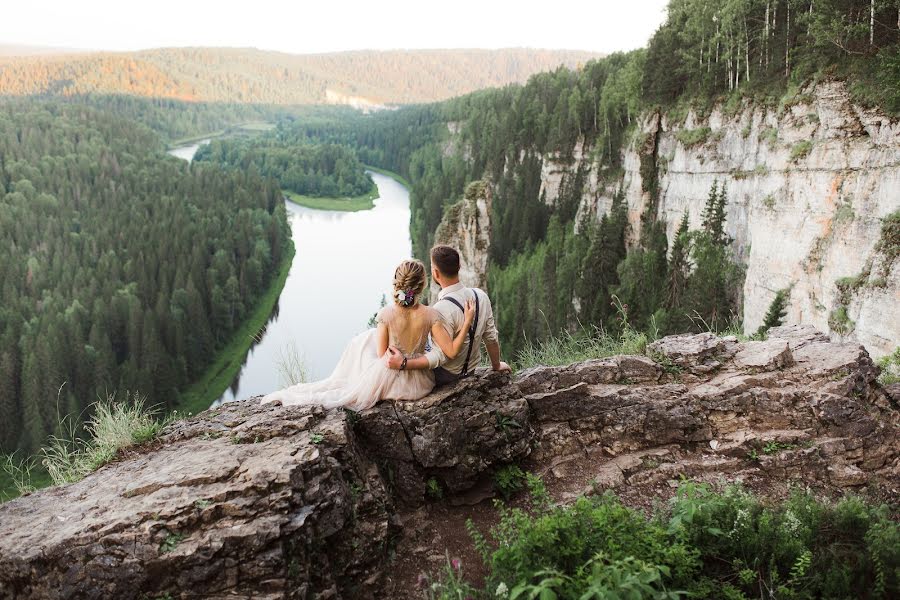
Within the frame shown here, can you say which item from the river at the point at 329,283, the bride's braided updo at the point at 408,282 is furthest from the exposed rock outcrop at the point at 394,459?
the river at the point at 329,283

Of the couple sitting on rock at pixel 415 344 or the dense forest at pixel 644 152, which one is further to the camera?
the dense forest at pixel 644 152

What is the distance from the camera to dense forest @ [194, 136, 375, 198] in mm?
125500

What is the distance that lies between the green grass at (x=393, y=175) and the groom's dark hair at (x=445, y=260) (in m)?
126

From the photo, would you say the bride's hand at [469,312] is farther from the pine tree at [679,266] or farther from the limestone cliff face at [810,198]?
the pine tree at [679,266]

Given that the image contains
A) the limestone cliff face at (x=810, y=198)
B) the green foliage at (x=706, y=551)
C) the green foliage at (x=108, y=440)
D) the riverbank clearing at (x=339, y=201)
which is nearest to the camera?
the green foliage at (x=706, y=551)

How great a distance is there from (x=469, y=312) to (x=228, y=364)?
5213 centimetres

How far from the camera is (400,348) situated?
19.6 feet

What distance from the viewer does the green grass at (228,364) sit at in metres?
49.2

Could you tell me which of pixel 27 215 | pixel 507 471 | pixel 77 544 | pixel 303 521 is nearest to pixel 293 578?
pixel 303 521

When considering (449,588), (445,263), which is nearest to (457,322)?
(445,263)

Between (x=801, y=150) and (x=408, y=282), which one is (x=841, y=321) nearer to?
(x=801, y=150)

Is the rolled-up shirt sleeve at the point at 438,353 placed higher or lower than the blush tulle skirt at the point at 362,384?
higher

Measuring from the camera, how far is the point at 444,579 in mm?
4969

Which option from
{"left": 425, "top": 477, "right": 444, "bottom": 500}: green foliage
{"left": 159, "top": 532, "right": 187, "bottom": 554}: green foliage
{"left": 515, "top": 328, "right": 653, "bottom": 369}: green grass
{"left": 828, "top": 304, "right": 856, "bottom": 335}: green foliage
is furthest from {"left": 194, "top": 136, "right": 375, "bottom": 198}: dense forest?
{"left": 159, "top": 532, "right": 187, "bottom": 554}: green foliage
